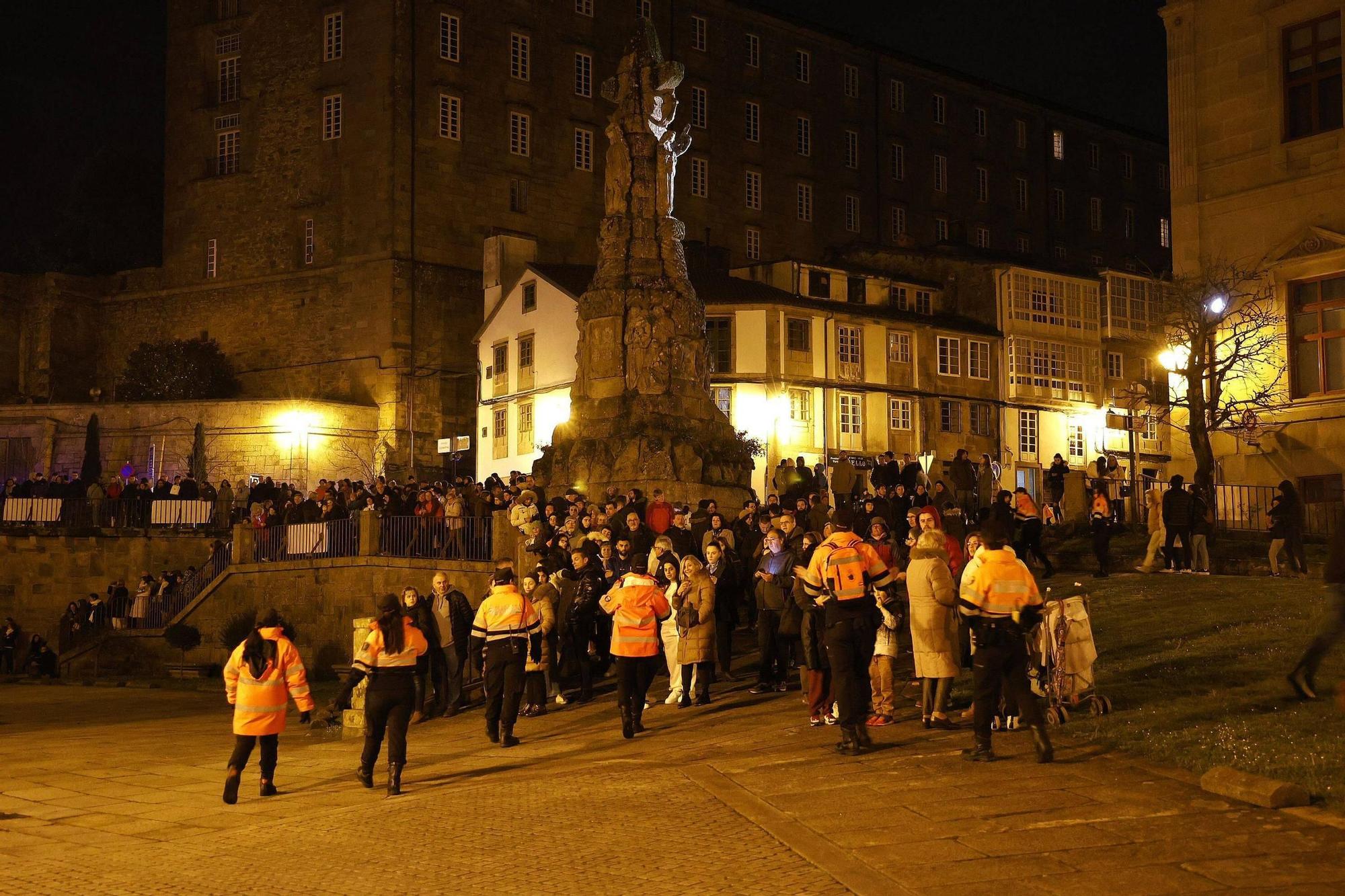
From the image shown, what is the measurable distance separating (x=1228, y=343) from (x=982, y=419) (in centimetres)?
2222

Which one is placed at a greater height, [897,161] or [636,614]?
[897,161]

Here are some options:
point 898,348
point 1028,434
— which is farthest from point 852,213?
point 898,348

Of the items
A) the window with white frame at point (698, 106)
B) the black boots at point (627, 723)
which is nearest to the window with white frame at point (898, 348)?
the window with white frame at point (698, 106)

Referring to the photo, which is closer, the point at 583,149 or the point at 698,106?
the point at 583,149

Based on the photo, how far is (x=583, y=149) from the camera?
60.1 meters

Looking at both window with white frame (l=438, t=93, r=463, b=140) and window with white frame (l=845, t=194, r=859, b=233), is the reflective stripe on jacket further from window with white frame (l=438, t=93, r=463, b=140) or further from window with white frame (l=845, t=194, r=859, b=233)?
window with white frame (l=845, t=194, r=859, b=233)

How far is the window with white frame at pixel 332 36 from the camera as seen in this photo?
56.2 meters

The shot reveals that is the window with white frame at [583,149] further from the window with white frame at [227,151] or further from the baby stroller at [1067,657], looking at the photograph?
the baby stroller at [1067,657]

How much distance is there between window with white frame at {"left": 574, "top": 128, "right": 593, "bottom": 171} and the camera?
59688mm

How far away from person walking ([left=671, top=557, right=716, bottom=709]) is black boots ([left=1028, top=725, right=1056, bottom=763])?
220 inches

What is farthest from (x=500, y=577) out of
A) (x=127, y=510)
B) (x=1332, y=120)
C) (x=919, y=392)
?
(x=919, y=392)

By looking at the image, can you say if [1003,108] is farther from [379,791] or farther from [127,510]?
[379,791]

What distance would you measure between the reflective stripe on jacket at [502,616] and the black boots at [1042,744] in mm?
5341

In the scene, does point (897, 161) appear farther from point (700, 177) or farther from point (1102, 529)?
point (1102, 529)
